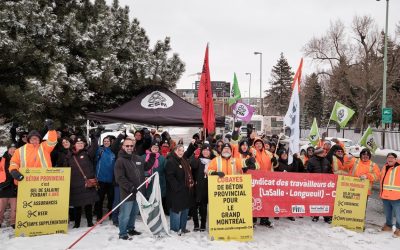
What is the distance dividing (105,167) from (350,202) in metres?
4.86

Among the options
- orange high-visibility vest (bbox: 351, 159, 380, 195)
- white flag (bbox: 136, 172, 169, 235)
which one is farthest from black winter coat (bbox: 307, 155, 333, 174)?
white flag (bbox: 136, 172, 169, 235)

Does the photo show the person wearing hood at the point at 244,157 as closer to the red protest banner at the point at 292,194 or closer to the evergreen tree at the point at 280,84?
the red protest banner at the point at 292,194

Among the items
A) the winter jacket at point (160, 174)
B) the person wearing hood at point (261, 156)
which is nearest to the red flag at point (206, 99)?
the person wearing hood at point (261, 156)

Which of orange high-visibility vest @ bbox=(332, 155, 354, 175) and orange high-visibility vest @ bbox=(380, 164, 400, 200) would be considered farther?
orange high-visibility vest @ bbox=(332, 155, 354, 175)

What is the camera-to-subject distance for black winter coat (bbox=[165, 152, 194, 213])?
257 inches

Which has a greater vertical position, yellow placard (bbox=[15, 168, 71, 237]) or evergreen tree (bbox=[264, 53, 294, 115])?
evergreen tree (bbox=[264, 53, 294, 115])

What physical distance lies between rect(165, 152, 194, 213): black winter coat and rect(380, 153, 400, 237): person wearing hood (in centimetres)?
376

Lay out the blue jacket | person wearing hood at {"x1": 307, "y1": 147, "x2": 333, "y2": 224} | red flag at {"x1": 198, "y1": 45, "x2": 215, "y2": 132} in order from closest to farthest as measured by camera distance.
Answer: the blue jacket
person wearing hood at {"x1": 307, "y1": 147, "x2": 333, "y2": 224}
red flag at {"x1": 198, "y1": 45, "x2": 215, "y2": 132}

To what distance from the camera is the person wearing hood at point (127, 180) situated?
623 cm

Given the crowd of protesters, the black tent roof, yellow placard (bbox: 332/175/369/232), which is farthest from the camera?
the black tent roof

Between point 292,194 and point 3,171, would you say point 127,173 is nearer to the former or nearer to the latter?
point 3,171

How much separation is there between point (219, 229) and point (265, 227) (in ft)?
4.43

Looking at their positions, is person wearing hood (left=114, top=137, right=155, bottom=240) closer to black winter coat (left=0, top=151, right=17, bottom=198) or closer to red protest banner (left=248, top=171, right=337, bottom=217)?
black winter coat (left=0, top=151, right=17, bottom=198)

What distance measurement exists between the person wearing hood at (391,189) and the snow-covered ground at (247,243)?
265 millimetres
